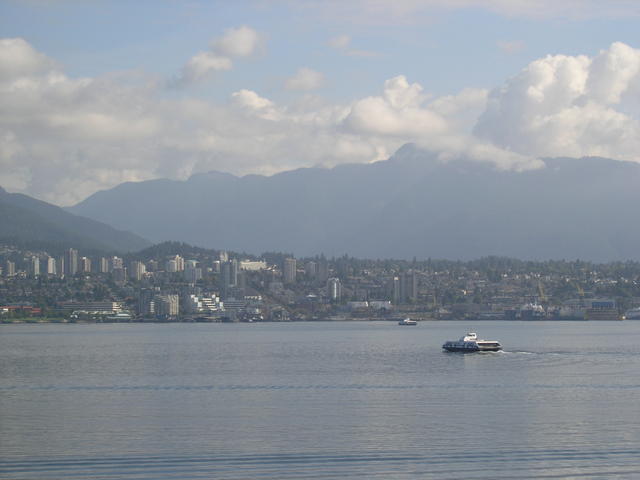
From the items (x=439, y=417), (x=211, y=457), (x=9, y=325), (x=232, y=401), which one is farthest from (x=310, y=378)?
(x=9, y=325)

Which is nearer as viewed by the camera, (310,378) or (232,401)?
(232,401)

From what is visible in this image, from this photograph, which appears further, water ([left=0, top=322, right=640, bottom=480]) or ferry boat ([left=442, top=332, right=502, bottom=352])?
ferry boat ([left=442, top=332, right=502, bottom=352])

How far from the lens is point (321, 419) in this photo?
42.3m

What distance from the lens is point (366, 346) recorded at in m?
Answer: 104

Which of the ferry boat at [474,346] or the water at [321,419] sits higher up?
the ferry boat at [474,346]

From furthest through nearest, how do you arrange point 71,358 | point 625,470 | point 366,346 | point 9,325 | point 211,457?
point 9,325 → point 366,346 → point 71,358 → point 211,457 → point 625,470

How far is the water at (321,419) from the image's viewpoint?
32.2 meters

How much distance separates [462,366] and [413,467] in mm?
40495

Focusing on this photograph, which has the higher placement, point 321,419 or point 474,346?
point 474,346

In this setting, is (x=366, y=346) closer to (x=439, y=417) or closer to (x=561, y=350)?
(x=561, y=350)

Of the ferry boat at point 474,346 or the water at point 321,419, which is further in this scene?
the ferry boat at point 474,346

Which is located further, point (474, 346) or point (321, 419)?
point (474, 346)

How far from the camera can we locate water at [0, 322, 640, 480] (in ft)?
106

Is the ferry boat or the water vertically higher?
the ferry boat
